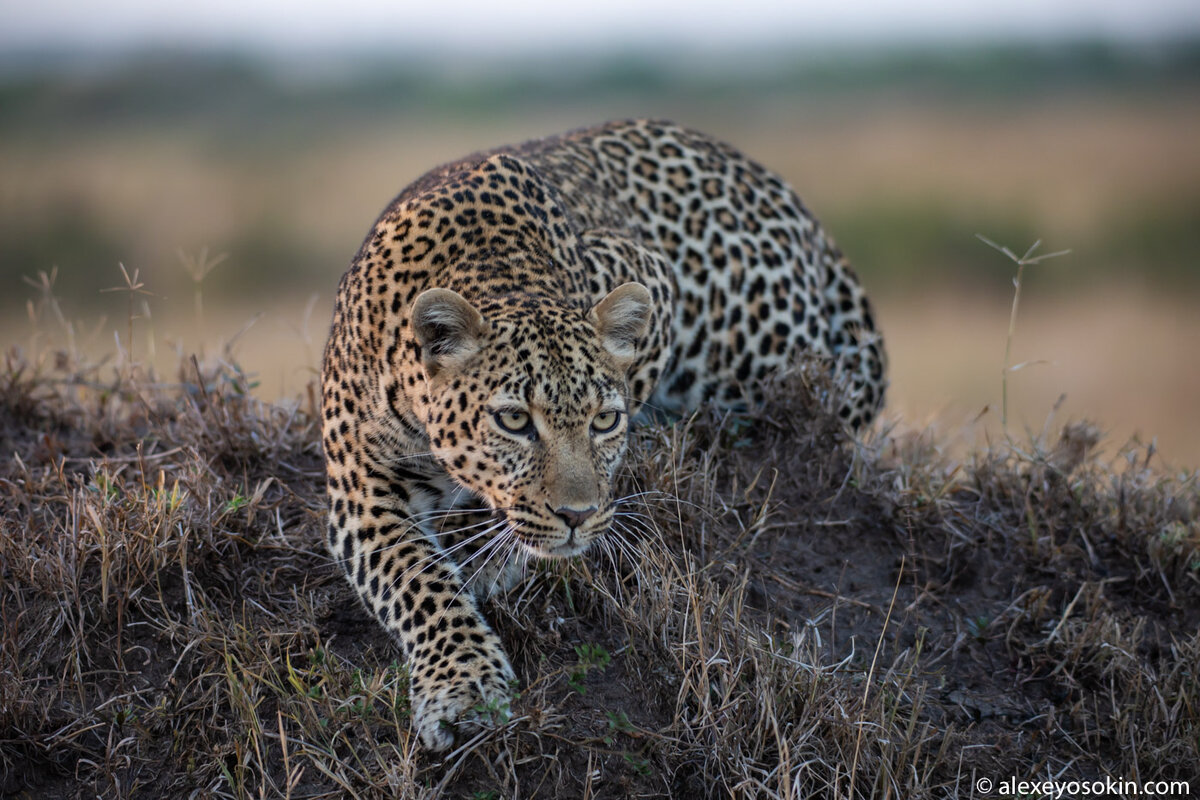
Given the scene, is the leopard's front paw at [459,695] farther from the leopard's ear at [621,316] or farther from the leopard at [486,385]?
the leopard's ear at [621,316]

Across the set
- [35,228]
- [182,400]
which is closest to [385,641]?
[182,400]

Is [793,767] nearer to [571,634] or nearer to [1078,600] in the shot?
[571,634]

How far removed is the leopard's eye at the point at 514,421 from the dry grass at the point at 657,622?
0.95 meters

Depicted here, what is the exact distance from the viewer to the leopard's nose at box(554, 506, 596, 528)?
498cm

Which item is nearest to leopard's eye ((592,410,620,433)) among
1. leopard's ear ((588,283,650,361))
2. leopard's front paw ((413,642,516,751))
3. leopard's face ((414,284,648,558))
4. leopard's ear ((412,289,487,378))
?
leopard's face ((414,284,648,558))

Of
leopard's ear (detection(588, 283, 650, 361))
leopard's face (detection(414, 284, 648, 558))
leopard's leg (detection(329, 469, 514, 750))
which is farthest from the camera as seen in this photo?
leopard's ear (detection(588, 283, 650, 361))

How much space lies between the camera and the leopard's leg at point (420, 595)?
16.1 feet

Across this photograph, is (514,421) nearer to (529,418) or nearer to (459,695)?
(529,418)

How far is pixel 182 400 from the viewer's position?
7387 millimetres

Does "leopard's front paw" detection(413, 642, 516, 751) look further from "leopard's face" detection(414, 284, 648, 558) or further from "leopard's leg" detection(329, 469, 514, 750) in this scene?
"leopard's face" detection(414, 284, 648, 558)

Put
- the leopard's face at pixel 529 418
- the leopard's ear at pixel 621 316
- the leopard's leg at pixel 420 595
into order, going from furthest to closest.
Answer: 1. the leopard's ear at pixel 621 316
2. the leopard's face at pixel 529 418
3. the leopard's leg at pixel 420 595

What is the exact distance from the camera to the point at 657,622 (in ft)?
17.8

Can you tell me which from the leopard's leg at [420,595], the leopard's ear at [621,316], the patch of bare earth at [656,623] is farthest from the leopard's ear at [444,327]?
the patch of bare earth at [656,623]

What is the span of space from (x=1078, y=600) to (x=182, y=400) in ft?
18.3
